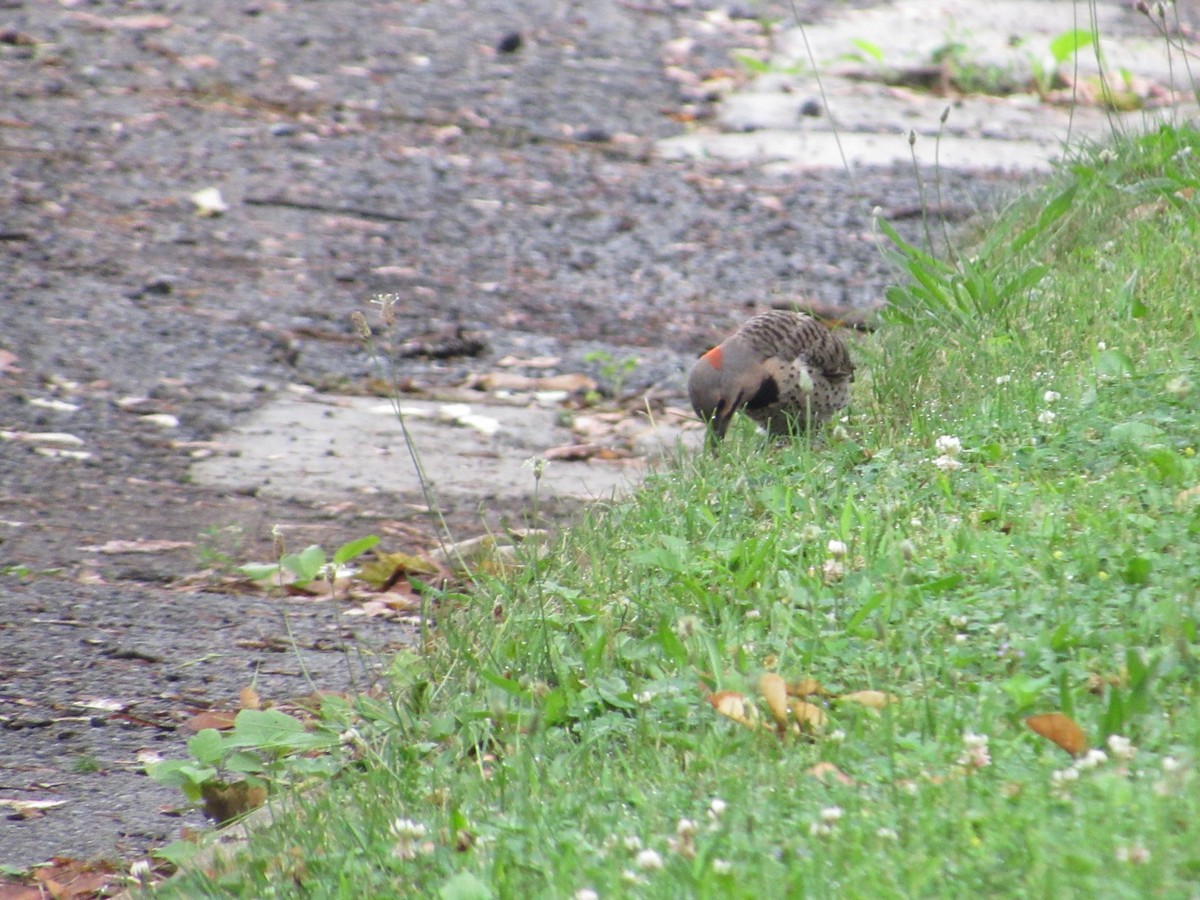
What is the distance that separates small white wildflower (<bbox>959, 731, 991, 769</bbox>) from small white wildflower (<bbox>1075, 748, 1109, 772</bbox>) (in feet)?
0.59

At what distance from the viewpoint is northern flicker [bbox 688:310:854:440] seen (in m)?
5.54

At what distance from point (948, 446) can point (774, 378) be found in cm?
107

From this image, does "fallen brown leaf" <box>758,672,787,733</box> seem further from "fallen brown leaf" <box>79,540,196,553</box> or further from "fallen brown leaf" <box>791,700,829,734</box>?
"fallen brown leaf" <box>79,540,196,553</box>

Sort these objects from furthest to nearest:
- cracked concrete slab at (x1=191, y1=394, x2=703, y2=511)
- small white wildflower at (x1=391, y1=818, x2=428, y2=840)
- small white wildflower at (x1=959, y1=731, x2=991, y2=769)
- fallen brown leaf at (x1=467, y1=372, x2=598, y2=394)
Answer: fallen brown leaf at (x1=467, y1=372, x2=598, y2=394)
cracked concrete slab at (x1=191, y1=394, x2=703, y2=511)
small white wildflower at (x1=391, y1=818, x2=428, y2=840)
small white wildflower at (x1=959, y1=731, x2=991, y2=769)

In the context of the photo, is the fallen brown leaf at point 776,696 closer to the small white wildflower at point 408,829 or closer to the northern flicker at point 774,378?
Result: the small white wildflower at point 408,829

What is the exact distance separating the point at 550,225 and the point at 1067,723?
6330mm

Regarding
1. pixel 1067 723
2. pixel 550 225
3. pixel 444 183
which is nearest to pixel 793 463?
pixel 1067 723

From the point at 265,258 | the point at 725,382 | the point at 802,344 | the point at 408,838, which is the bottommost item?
the point at 265,258

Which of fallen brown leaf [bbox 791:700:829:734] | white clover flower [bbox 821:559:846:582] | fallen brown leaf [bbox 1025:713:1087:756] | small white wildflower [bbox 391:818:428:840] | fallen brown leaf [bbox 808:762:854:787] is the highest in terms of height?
fallen brown leaf [bbox 1025:713:1087:756]

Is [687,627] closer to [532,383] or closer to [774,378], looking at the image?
[774,378]

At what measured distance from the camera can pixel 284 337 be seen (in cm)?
741

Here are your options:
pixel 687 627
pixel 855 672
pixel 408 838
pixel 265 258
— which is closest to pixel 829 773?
pixel 855 672

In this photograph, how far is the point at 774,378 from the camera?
18.3ft

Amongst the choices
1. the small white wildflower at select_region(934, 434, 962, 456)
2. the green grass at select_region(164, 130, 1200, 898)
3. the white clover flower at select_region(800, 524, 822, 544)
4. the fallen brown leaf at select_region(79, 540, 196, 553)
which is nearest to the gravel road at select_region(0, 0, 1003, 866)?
the fallen brown leaf at select_region(79, 540, 196, 553)
